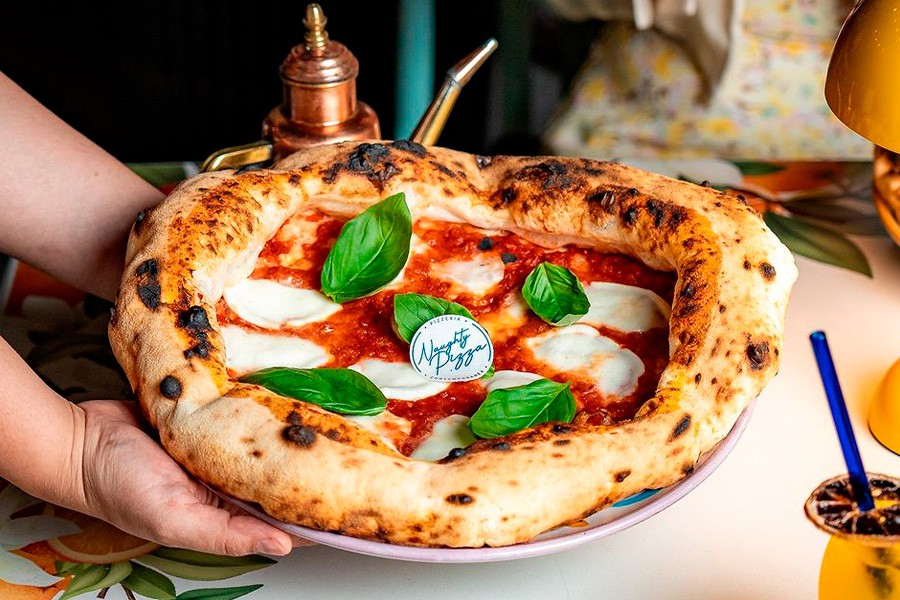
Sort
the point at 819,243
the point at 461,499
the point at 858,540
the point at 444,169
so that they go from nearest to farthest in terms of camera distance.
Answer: the point at 858,540, the point at 461,499, the point at 444,169, the point at 819,243

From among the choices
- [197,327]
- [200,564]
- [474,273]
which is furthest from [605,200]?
[200,564]

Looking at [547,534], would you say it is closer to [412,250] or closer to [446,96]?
[412,250]

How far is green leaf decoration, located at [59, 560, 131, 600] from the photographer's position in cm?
108

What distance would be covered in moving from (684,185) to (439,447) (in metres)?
0.48

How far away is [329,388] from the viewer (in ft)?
3.37

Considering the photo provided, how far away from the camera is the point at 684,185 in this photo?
1.28 m

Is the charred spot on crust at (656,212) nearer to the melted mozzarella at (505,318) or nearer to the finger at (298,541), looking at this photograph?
the melted mozzarella at (505,318)

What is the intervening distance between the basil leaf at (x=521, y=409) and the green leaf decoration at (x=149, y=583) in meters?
0.35

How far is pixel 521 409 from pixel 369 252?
0.95 feet

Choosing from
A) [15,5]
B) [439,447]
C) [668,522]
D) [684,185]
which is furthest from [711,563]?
[15,5]

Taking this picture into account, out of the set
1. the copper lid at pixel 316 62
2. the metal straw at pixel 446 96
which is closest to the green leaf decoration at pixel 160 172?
the copper lid at pixel 316 62

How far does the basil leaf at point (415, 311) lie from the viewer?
44.4 inches

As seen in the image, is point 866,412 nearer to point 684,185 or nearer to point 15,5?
point 684,185

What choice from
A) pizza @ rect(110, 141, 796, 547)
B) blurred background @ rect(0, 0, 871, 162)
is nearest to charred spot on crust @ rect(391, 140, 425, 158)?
pizza @ rect(110, 141, 796, 547)
